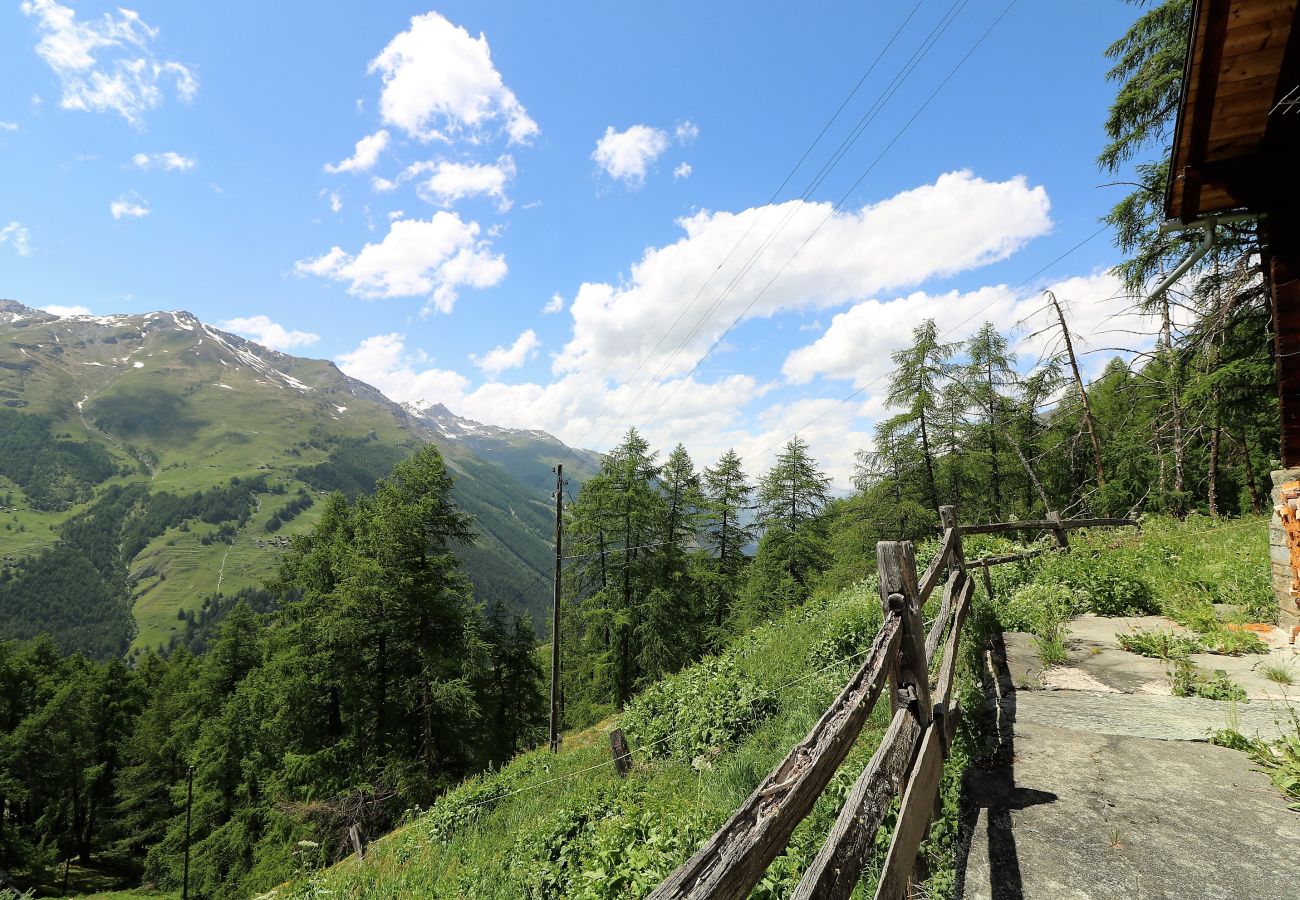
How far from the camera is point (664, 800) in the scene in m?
6.57

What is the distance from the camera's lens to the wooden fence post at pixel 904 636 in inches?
157

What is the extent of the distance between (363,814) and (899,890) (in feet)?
74.6

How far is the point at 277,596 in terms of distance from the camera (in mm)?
29312

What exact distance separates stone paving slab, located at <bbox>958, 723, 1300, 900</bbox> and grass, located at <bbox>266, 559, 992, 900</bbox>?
1.01ft

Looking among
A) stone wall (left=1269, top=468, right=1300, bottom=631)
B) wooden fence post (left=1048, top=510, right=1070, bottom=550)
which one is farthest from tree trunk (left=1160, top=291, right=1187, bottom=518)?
stone wall (left=1269, top=468, right=1300, bottom=631)

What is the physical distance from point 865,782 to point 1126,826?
245 centimetres

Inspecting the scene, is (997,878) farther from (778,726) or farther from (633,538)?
(633,538)

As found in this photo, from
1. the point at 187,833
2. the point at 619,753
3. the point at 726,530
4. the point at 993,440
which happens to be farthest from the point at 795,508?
the point at 187,833

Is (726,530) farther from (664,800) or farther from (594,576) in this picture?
(664,800)

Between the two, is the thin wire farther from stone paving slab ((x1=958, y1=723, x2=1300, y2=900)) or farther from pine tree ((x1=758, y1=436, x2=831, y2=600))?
pine tree ((x1=758, y1=436, x2=831, y2=600))

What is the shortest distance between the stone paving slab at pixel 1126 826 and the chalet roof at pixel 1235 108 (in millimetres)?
7039

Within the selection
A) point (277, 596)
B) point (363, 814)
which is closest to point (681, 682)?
point (363, 814)

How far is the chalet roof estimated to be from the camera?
649 cm

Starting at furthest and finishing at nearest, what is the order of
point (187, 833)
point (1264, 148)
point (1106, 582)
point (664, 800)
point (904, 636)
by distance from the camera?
point (187, 833)
point (1106, 582)
point (1264, 148)
point (664, 800)
point (904, 636)
